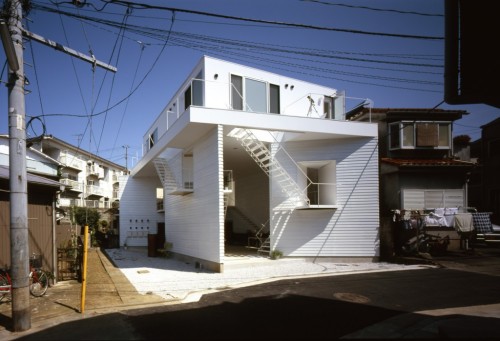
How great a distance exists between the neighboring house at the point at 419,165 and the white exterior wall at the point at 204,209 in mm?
8378

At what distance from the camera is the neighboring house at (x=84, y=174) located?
129 ft

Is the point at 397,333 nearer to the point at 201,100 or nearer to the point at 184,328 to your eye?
the point at 184,328

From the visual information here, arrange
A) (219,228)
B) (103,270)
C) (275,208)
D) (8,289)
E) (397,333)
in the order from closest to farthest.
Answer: (397,333) < (8,289) < (219,228) < (103,270) < (275,208)

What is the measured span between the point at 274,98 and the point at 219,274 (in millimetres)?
9024

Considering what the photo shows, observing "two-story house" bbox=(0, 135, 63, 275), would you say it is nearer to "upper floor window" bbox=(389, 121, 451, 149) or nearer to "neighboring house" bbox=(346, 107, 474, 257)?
"neighboring house" bbox=(346, 107, 474, 257)

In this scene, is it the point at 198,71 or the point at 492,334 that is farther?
the point at 198,71

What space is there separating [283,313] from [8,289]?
676 cm

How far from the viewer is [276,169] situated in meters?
14.1

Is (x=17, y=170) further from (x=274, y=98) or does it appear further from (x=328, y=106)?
(x=328, y=106)

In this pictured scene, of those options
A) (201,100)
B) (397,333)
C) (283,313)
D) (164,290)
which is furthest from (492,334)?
(201,100)

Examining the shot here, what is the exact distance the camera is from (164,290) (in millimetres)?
9297

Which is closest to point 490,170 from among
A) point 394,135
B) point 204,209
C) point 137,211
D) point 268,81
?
point 394,135

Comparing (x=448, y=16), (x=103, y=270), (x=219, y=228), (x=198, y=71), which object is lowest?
(x=103, y=270)

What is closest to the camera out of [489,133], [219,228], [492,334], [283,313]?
[492,334]
